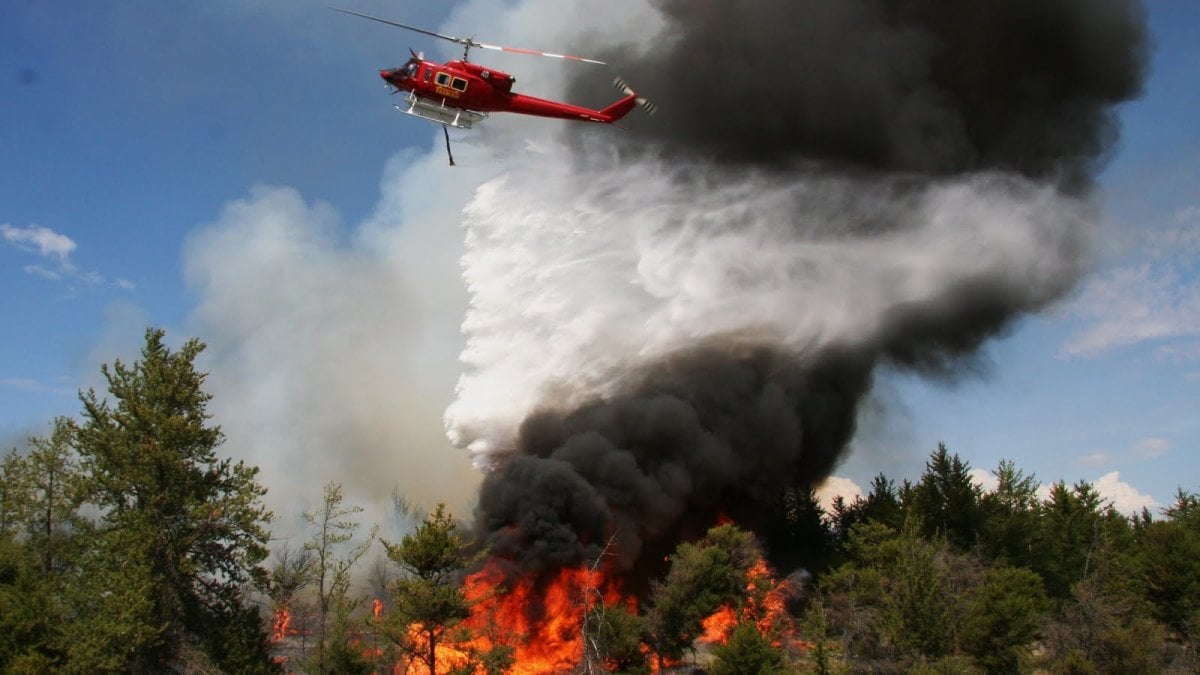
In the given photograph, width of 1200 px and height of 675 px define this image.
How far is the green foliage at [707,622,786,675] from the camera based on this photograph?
107 ft

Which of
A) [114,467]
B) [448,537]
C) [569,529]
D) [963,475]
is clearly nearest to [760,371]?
[963,475]

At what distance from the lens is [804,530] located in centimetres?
6912

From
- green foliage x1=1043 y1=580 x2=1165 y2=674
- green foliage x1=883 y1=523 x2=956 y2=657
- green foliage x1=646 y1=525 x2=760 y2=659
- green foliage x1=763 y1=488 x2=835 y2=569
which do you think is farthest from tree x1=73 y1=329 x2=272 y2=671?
green foliage x1=763 y1=488 x2=835 y2=569

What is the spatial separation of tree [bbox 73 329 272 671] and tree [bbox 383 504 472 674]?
31.2 ft

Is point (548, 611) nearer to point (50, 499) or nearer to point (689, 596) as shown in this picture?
point (689, 596)

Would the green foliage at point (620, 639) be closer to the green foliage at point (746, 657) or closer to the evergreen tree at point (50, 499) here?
the green foliage at point (746, 657)

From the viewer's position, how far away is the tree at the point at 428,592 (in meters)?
28.4

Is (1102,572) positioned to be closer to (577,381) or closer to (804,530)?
(804,530)

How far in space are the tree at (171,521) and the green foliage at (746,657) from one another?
19.4 m

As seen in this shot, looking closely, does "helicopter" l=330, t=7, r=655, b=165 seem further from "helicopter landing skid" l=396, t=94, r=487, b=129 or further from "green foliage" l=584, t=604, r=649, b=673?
"green foliage" l=584, t=604, r=649, b=673

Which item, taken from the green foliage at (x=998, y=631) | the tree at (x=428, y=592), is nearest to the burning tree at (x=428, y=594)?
the tree at (x=428, y=592)

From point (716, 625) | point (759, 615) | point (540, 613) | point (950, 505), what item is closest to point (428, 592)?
point (540, 613)

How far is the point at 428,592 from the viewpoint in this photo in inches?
1116

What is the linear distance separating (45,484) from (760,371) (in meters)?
45.6
